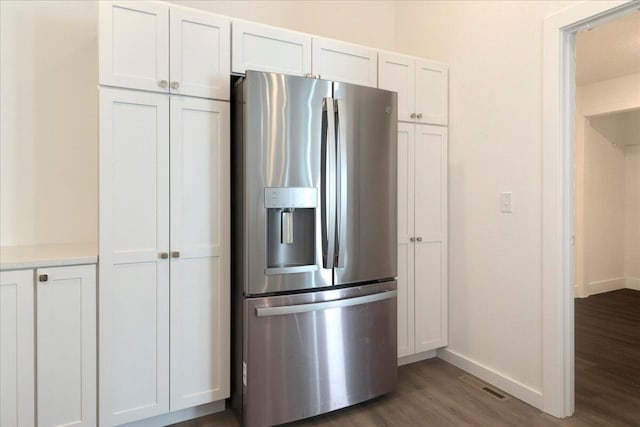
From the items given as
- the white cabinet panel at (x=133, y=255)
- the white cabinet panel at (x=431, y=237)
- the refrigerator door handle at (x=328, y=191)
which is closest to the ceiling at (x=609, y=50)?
the white cabinet panel at (x=431, y=237)

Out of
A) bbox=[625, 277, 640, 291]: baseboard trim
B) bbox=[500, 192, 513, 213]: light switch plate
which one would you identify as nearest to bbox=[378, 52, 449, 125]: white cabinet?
bbox=[500, 192, 513, 213]: light switch plate

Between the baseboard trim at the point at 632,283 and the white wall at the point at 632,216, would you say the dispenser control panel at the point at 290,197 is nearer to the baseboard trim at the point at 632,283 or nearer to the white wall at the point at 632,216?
the white wall at the point at 632,216

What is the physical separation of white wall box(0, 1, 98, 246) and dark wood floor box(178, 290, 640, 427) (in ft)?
4.75

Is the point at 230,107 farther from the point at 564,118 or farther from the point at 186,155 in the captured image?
the point at 564,118

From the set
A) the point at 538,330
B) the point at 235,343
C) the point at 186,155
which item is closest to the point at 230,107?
the point at 186,155

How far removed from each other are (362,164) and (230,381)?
1.39 m

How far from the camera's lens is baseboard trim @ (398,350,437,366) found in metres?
2.67

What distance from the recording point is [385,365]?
218cm

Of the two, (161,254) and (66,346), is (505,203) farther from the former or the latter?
(66,346)

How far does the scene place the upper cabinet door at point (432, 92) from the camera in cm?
260

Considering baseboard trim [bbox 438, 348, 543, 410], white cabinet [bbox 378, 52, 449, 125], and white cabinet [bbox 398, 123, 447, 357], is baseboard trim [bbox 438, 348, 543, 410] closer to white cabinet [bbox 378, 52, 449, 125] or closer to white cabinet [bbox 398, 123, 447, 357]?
white cabinet [bbox 398, 123, 447, 357]

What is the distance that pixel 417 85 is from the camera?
2.59m

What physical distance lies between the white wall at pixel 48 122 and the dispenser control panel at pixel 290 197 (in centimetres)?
125

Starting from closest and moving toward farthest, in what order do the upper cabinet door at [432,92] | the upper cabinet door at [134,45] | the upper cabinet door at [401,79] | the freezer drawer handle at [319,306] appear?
the upper cabinet door at [134,45], the freezer drawer handle at [319,306], the upper cabinet door at [401,79], the upper cabinet door at [432,92]
